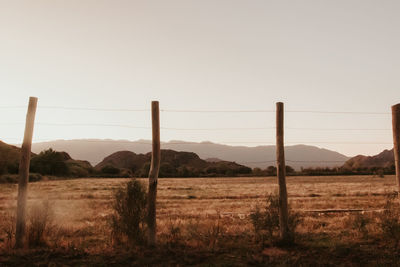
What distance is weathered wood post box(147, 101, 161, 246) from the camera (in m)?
7.59

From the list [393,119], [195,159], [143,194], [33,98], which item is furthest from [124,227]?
[195,159]

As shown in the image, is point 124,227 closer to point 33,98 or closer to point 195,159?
point 33,98

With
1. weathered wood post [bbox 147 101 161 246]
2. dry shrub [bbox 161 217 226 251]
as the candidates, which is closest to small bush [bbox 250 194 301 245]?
dry shrub [bbox 161 217 226 251]

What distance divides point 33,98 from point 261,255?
22.5 ft

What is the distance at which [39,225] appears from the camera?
7.95 m

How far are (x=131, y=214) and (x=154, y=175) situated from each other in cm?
120

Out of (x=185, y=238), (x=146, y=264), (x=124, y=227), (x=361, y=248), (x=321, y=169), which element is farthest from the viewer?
(x=321, y=169)

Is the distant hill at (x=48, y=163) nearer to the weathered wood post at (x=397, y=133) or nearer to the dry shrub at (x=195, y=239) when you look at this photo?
the dry shrub at (x=195, y=239)

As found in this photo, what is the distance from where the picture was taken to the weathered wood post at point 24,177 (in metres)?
7.45

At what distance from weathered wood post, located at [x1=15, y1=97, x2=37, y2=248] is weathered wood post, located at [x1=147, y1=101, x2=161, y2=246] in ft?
10.1

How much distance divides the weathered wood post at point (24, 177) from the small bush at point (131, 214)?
7.08 ft

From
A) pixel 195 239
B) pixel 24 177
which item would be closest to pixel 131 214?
pixel 195 239

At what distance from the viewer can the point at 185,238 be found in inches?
329

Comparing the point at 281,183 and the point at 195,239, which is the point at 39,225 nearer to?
the point at 195,239
